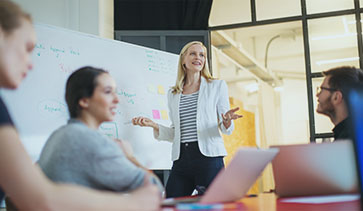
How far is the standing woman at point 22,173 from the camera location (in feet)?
2.84

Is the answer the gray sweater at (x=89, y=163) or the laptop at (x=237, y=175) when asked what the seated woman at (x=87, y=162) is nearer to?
the gray sweater at (x=89, y=163)

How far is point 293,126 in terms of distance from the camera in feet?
20.5

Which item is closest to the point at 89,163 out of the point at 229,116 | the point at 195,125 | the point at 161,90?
the point at 229,116

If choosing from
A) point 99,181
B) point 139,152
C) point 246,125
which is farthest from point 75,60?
point 246,125

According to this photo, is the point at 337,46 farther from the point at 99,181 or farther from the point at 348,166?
the point at 99,181

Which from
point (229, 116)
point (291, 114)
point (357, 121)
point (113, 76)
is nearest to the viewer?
point (357, 121)

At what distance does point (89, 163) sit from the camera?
107 centimetres

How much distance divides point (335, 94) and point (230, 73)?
5.52 m

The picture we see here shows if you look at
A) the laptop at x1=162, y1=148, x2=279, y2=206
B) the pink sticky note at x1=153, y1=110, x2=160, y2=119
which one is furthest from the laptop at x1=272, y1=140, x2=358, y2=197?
the pink sticky note at x1=153, y1=110, x2=160, y2=119

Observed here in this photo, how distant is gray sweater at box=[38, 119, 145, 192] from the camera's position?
3.52ft

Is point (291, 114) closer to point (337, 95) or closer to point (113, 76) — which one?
point (113, 76)

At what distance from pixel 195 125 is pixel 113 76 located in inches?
36.2

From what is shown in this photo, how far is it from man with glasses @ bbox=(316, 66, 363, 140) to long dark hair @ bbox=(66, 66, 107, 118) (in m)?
0.92

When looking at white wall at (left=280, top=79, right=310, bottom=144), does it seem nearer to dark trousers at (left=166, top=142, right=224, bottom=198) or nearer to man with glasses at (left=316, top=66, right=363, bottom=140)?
dark trousers at (left=166, top=142, right=224, bottom=198)
